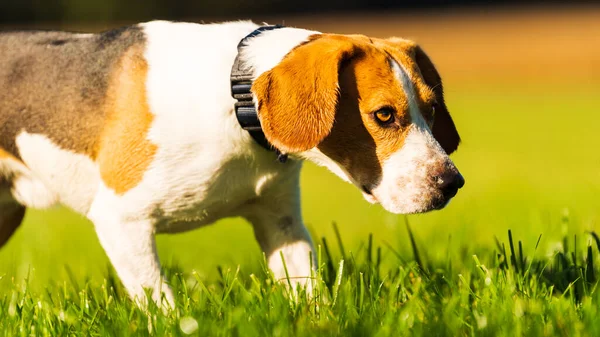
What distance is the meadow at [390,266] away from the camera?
357 cm

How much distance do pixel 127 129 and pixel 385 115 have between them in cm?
118

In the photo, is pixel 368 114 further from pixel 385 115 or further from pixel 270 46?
pixel 270 46

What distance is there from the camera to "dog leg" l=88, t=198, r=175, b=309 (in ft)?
13.5

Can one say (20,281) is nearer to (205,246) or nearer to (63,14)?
(205,246)

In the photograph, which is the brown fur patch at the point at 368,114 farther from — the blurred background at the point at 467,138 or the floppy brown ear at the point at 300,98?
the blurred background at the point at 467,138

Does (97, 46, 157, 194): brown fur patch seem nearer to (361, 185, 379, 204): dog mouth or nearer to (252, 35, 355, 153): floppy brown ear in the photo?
(252, 35, 355, 153): floppy brown ear

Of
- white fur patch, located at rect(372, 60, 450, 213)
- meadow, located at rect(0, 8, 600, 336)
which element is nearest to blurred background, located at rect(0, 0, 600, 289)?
meadow, located at rect(0, 8, 600, 336)

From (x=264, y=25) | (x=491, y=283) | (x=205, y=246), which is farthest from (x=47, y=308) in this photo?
(x=205, y=246)

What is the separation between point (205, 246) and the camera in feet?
22.9

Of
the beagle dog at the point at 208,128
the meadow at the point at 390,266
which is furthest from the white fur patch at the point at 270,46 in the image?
the meadow at the point at 390,266


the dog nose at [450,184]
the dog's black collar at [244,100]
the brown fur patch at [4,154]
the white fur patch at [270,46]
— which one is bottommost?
the brown fur patch at [4,154]

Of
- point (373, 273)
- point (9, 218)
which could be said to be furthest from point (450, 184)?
point (9, 218)

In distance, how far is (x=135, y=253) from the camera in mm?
4125

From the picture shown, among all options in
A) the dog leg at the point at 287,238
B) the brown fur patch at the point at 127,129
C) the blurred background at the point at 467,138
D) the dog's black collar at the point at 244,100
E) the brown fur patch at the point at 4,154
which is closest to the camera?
the dog's black collar at the point at 244,100
